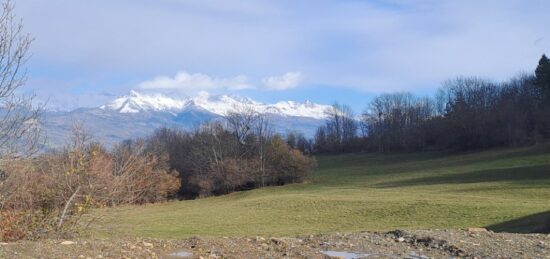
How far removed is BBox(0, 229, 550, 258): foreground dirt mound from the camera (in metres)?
9.38

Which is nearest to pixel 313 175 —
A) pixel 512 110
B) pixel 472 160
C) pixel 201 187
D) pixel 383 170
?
pixel 383 170

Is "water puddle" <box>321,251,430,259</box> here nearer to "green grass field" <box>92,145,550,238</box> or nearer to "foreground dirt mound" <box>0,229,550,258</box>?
"foreground dirt mound" <box>0,229,550,258</box>

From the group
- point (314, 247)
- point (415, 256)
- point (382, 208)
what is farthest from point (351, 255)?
point (382, 208)

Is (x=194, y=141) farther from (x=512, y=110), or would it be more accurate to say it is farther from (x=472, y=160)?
(x=512, y=110)

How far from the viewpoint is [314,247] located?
37.0 feet

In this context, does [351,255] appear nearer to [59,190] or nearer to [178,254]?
[178,254]

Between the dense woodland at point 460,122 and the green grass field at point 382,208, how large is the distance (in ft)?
64.8

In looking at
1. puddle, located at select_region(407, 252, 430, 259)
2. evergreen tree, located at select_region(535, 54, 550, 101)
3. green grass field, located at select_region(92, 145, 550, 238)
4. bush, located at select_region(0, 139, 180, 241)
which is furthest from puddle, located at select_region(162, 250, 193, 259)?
evergreen tree, located at select_region(535, 54, 550, 101)

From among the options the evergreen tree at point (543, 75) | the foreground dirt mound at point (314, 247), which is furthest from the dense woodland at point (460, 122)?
the foreground dirt mound at point (314, 247)

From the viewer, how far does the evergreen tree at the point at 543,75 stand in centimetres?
8681

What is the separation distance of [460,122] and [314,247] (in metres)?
101

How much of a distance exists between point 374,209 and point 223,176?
41730 mm

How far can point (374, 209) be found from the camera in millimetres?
38094

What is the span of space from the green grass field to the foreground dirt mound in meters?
2.52
